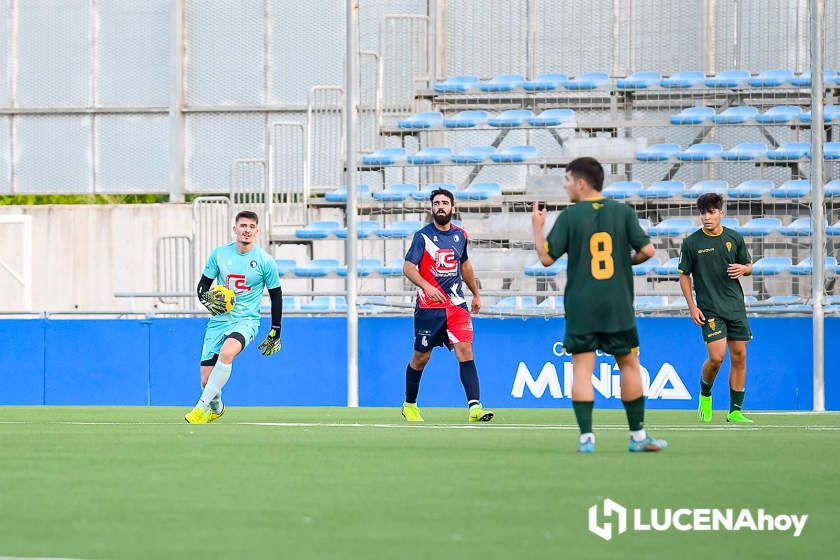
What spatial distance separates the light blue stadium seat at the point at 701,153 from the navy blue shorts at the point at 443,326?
31.0 ft

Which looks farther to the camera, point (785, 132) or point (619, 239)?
point (785, 132)

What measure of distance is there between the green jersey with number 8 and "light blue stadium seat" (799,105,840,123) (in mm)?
13665

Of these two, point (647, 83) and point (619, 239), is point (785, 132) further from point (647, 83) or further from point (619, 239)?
point (619, 239)

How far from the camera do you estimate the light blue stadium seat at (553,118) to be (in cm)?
2331

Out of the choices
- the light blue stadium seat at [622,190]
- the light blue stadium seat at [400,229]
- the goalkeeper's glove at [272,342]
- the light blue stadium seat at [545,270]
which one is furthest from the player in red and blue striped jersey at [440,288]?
the light blue stadium seat at [622,190]

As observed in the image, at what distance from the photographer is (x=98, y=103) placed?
101ft

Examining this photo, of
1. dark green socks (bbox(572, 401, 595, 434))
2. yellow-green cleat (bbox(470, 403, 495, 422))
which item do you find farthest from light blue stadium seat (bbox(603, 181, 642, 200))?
dark green socks (bbox(572, 401, 595, 434))

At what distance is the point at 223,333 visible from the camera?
13320 millimetres

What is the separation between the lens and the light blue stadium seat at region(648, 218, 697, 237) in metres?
21.0

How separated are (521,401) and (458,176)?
29.0 feet

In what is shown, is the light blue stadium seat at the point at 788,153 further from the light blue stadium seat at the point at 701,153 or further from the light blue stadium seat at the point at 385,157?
the light blue stadium seat at the point at 385,157

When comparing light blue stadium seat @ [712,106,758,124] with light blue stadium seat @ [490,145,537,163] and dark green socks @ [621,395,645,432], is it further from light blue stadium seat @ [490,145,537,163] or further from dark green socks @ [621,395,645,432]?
dark green socks @ [621,395,645,432]

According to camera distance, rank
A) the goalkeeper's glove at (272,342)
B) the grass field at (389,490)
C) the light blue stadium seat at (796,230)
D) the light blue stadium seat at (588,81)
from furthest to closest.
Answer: the light blue stadium seat at (588,81), the light blue stadium seat at (796,230), the goalkeeper's glove at (272,342), the grass field at (389,490)

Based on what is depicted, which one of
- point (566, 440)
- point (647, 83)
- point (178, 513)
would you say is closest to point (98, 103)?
point (647, 83)
